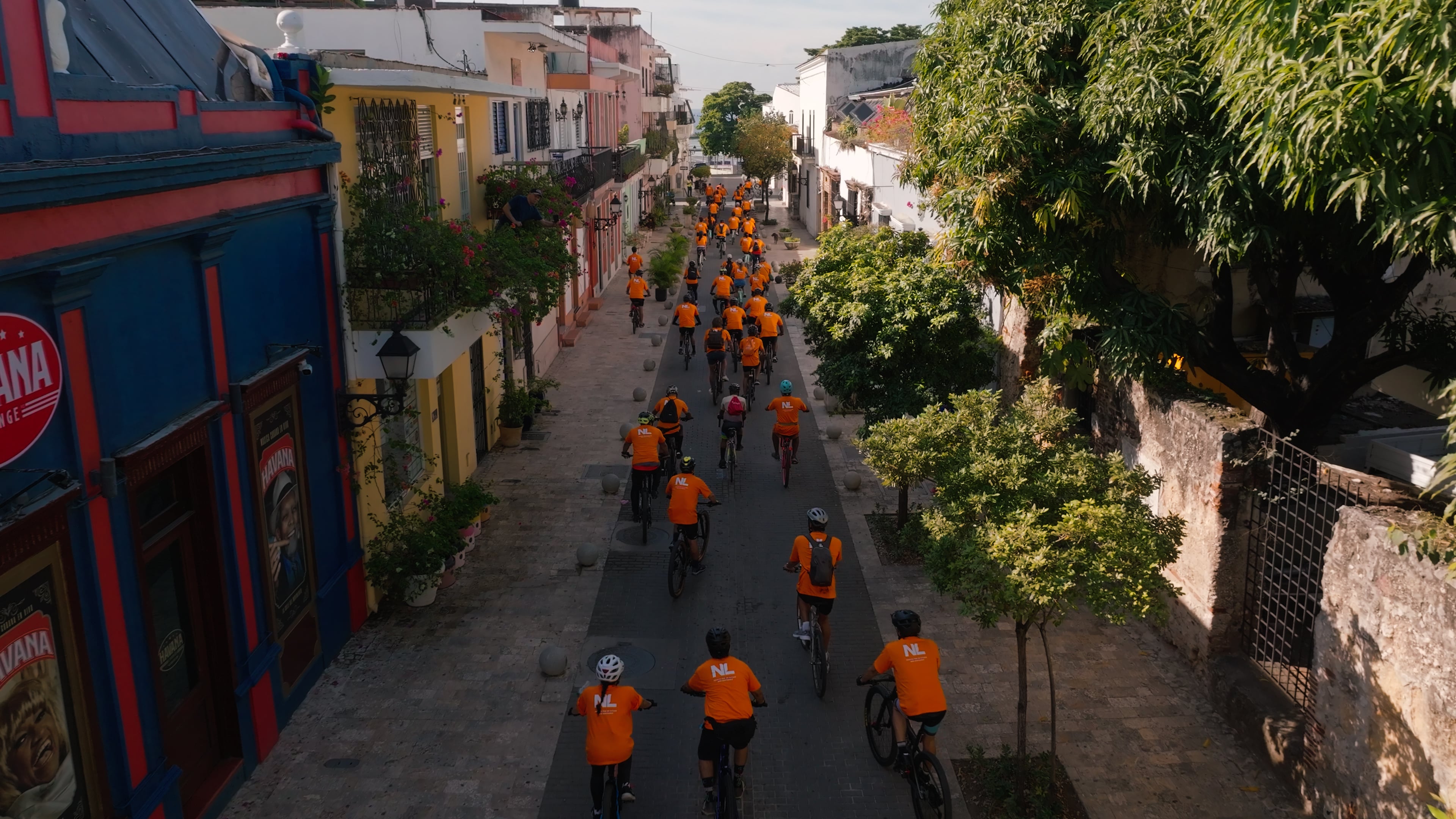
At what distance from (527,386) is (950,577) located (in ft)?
41.5

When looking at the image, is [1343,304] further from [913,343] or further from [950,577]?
[950,577]

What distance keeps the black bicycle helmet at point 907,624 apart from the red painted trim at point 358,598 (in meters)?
5.85

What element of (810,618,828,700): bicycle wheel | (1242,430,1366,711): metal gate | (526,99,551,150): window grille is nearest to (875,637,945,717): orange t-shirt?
(810,618,828,700): bicycle wheel

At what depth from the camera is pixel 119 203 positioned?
683 cm

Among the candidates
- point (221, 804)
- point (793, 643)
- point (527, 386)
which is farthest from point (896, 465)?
point (527, 386)

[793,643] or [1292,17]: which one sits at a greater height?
[1292,17]

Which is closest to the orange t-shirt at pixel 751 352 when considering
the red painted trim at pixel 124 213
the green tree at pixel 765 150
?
the red painted trim at pixel 124 213

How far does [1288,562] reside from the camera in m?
9.38

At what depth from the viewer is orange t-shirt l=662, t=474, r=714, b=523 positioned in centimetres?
1197

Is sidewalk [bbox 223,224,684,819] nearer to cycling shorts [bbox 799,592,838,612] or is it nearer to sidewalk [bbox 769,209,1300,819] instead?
cycling shorts [bbox 799,592,838,612]

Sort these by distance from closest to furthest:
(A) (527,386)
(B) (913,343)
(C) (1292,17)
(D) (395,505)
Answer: (C) (1292,17), (D) (395,505), (B) (913,343), (A) (527,386)

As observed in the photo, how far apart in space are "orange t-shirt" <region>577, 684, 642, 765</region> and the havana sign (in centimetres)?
381

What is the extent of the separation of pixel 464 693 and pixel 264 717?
178 cm

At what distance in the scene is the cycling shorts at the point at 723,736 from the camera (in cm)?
780
